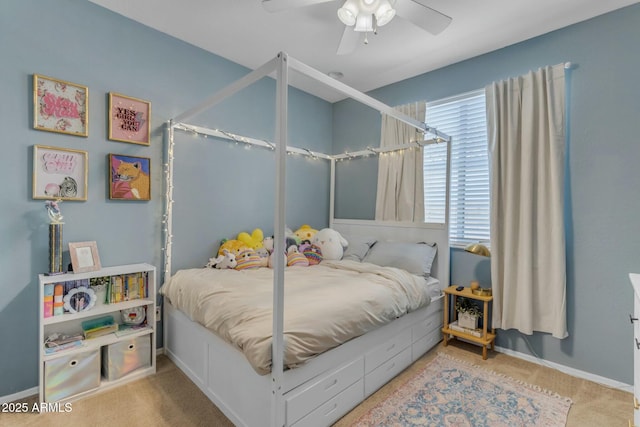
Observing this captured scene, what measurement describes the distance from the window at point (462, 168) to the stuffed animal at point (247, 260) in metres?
1.84

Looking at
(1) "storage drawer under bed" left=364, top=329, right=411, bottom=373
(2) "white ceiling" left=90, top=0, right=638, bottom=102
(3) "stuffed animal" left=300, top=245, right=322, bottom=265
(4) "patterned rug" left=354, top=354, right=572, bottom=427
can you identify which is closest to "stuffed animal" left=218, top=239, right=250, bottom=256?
(3) "stuffed animal" left=300, top=245, right=322, bottom=265

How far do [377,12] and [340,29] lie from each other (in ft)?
2.67

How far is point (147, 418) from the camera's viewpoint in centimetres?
176

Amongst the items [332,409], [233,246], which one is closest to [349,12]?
[233,246]

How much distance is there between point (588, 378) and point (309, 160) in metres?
3.25

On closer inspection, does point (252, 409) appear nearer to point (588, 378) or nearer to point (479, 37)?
point (588, 378)

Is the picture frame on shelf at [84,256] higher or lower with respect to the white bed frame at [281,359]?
higher

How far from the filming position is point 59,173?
2.08 m

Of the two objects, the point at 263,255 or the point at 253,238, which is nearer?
the point at 263,255

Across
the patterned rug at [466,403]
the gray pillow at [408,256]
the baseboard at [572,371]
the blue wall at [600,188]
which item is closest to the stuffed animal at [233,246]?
the gray pillow at [408,256]

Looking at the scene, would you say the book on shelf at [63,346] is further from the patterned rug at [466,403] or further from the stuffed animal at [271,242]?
the patterned rug at [466,403]

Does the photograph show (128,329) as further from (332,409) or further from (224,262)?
(332,409)

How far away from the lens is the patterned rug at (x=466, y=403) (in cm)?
175

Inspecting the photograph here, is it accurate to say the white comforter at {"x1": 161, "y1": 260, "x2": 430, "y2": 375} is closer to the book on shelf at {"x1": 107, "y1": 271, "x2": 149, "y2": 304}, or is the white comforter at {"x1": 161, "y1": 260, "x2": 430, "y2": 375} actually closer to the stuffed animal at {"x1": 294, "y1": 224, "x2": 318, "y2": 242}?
the book on shelf at {"x1": 107, "y1": 271, "x2": 149, "y2": 304}
